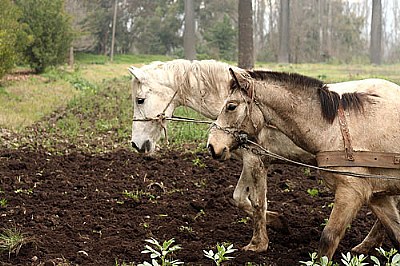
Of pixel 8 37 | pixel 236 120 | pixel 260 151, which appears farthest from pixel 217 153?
pixel 8 37

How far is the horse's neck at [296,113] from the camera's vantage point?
15.1 feet

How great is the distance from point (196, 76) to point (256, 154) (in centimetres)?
109

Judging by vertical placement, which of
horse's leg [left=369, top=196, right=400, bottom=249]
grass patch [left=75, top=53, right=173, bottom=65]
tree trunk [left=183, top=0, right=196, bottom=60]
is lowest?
horse's leg [left=369, top=196, right=400, bottom=249]

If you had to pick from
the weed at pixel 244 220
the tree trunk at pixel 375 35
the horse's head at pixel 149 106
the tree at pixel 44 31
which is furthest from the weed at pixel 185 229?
the tree trunk at pixel 375 35

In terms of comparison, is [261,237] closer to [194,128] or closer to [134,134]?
[134,134]

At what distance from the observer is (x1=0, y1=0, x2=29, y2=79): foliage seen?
17.6m

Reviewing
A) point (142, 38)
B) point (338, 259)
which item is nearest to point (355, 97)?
point (338, 259)

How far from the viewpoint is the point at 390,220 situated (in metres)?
4.93

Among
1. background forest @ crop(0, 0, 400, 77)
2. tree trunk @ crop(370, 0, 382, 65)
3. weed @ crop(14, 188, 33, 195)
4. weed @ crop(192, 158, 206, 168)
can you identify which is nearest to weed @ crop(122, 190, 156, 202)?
weed @ crop(14, 188, 33, 195)

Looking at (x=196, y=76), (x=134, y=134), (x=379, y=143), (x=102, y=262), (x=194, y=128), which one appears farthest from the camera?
(x=194, y=128)

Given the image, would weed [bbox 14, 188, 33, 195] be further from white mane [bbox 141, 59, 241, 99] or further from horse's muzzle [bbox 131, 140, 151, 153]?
white mane [bbox 141, 59, 241, 99]

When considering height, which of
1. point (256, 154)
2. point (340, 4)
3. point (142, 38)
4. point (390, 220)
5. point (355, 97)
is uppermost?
point (340, 4)

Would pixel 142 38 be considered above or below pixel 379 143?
above

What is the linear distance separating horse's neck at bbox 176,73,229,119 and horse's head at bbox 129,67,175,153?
0.25 meters
